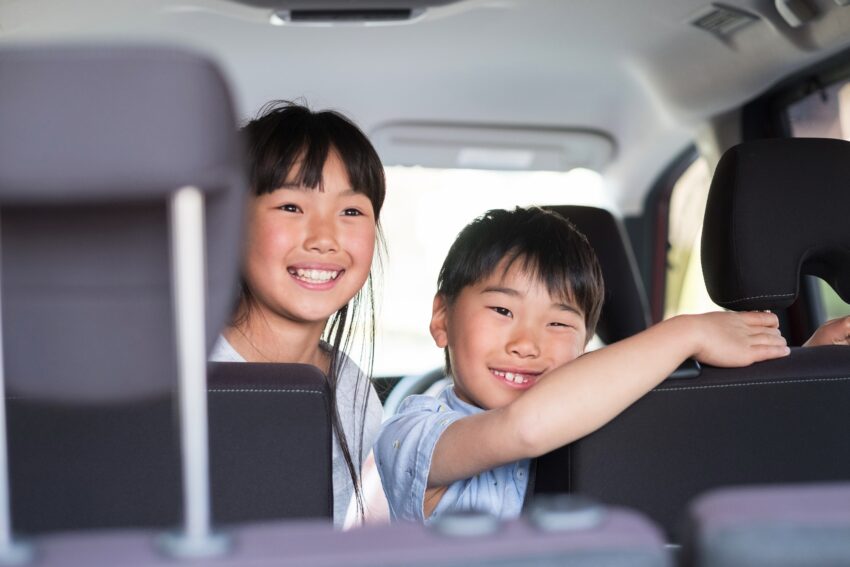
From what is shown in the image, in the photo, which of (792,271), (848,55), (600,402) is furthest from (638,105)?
(600,402)

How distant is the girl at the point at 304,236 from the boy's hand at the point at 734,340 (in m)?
0.74

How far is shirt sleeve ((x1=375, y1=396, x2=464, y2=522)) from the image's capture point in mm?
1670

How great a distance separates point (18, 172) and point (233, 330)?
1383 millimetres

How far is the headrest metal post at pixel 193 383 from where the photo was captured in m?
0.83

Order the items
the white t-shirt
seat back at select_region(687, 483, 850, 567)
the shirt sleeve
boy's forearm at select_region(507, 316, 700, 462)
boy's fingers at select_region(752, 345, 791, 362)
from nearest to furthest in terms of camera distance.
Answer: seat back at select_region(687, 483, 850, 567)
boy's forearm at select_region(507, 316, 700, 462)
boy's fingers at select_region(752, 345, 791, 362)
the shirt sleeve
the white t-shirt

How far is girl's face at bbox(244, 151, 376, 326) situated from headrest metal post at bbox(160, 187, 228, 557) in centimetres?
117

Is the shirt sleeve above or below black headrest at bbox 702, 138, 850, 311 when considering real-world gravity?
below

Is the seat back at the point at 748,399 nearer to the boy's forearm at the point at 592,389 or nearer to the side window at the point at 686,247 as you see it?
the boy's forearm at the point at 592,389

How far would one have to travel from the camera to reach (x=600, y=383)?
4.64 ft

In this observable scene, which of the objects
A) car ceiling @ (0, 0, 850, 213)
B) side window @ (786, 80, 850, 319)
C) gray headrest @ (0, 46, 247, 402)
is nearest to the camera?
gray headrest @ (0, 46, 247, 402)

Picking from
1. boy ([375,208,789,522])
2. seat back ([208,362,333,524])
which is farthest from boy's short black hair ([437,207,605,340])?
seat back ([208,362,333,524])

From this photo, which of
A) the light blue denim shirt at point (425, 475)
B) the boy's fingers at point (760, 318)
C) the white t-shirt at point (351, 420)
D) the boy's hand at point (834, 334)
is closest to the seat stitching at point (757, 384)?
the boy's fingers at point (760, 318)

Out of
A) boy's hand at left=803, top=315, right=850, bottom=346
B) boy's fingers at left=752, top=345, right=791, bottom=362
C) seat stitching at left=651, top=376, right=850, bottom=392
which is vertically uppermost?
boy's fingers at left=752, top=345, right=791, bottom=362

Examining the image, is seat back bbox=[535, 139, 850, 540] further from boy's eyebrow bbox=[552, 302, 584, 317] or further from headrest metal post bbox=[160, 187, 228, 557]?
headrest metal post bbox=[160, 187, 228, 557]
